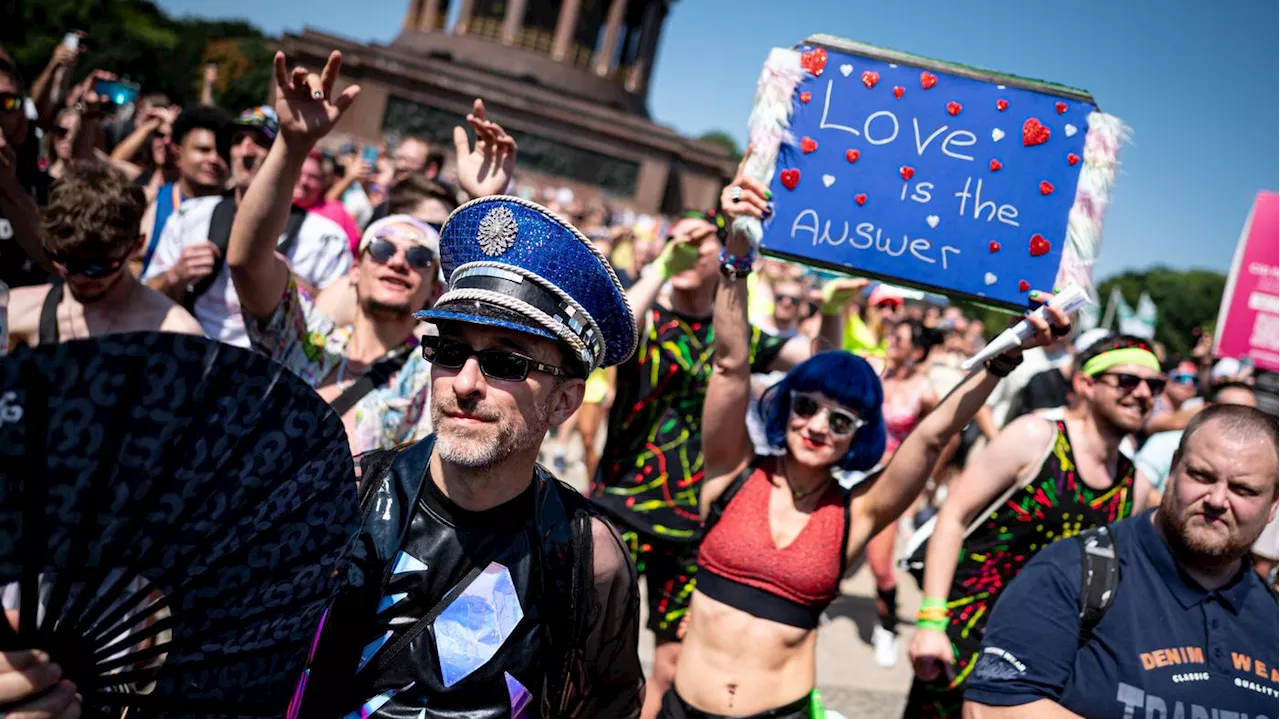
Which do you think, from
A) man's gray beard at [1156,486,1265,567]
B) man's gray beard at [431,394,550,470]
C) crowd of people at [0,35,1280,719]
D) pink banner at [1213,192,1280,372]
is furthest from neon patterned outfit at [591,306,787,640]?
pink banner at [1213,192,1280,372]

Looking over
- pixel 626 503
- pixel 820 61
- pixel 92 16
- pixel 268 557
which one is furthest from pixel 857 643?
pixel 92 16

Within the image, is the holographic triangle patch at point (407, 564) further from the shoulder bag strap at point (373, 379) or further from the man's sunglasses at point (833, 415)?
the man's sunglasses at point (833, 415)

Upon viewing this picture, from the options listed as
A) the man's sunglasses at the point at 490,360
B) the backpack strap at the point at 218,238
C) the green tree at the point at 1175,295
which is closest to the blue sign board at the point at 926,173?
the man's sunglasses at the point at 490,360

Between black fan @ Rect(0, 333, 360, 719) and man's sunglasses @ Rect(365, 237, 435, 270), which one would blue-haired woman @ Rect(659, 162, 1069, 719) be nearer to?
man's sunglasses @ Rect(365, 237, 435, 270)

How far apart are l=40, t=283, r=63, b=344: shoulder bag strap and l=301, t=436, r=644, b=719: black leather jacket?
1.57 m

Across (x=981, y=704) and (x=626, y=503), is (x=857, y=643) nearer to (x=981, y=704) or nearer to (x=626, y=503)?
(x=626, y=503)

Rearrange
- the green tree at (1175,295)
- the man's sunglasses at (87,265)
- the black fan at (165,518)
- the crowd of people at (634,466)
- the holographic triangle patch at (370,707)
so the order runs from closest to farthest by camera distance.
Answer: the black fan at (165,518), the holographic triangle patch at (370,707), the crowd of people at (634,466), the man's sunglasses at (87,265), the green tree at (1175,295)

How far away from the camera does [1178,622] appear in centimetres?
252

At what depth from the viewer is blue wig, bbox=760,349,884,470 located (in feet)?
10.6

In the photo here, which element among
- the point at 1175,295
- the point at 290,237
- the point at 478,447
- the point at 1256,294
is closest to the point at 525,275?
the point at 478,447

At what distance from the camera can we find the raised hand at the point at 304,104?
7.97 ft

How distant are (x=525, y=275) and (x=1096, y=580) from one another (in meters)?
1.78

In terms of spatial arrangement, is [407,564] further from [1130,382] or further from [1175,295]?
[1175,295]

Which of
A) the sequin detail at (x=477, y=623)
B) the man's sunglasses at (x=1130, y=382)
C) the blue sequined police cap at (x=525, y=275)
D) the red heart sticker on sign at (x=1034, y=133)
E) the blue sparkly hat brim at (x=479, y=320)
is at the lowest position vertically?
the sequin detail at (x=477, y=623)
